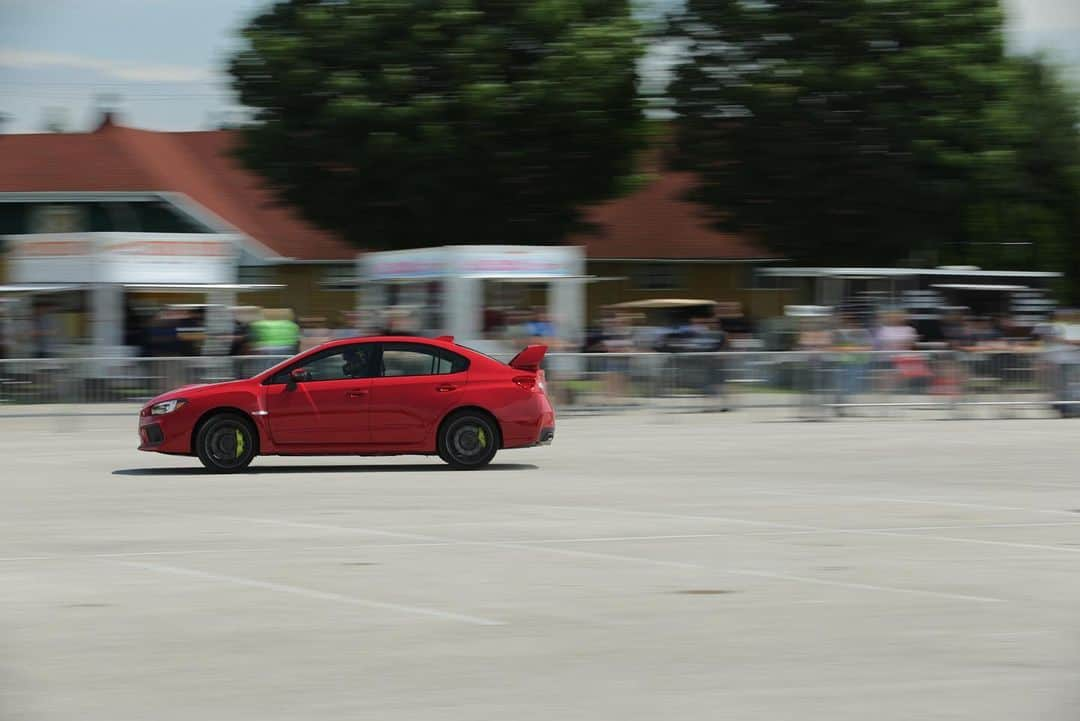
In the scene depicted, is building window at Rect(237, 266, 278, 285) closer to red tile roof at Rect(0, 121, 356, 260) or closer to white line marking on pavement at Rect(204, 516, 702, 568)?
red tile roof at Rect(0, 121, 356, 260)

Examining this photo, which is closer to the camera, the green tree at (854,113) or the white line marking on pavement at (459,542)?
the white line marking on pavement at (459,542)

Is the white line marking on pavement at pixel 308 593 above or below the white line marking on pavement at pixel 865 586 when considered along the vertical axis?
above

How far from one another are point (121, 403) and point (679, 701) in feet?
60.4

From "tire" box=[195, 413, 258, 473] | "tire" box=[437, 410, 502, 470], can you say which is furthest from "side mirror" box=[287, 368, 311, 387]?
"tire" box=[437, 410, 502, 470]

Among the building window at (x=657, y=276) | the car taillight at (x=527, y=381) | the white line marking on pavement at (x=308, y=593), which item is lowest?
the white line marking on pavement at (x=308, y=593)

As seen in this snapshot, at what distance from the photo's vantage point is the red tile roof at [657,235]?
54594 millimetres

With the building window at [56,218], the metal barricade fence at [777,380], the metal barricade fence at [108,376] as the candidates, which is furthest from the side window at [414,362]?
the building window at [56,218]

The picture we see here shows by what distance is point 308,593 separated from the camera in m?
8.66

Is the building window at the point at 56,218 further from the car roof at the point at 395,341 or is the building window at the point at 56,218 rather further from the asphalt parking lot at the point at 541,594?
the car roof at the point at 395,341

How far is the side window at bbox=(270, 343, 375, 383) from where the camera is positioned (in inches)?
635

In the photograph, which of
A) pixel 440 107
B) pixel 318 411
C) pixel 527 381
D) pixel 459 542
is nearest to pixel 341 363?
pixel 318 411

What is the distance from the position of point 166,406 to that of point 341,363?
5.78 ft

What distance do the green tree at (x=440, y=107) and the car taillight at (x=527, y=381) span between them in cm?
2305

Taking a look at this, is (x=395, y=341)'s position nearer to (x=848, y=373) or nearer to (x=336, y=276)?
(x=848, y=373)
